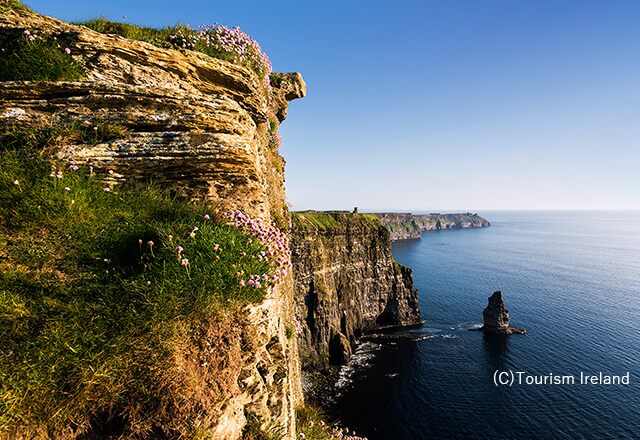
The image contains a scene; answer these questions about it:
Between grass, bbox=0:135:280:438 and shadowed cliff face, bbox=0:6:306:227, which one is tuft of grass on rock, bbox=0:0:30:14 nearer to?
shadowed cliff face, bbox=0:6:306:227

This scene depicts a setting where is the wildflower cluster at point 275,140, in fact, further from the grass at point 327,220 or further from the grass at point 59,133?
the grass at point 327,220

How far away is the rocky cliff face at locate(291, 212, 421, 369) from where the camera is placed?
64.1m

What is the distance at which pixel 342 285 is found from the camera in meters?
81.8

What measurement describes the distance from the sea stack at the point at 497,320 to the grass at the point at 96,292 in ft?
269

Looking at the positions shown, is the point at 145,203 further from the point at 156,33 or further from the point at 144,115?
the point at 156,33

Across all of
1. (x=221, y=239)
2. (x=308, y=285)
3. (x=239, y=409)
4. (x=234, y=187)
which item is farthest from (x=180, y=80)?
(x=308, y=285)

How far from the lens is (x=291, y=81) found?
778 inches

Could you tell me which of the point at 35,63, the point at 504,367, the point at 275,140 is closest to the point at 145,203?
the point at 35,63

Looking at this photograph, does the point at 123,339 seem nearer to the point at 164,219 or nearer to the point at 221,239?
the point at 221,239

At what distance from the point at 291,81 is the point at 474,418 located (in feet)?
165

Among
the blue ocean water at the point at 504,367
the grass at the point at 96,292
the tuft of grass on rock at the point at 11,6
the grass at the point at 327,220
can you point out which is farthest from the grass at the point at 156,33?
the grass at the point at 327,220

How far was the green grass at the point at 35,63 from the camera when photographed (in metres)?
7.97

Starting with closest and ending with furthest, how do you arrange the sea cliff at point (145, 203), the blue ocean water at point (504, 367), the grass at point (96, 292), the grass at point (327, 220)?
the grass at point (96, 292), the sea cliff at point (145, 203), the blue ocean water at point (504, 367), the grass at point (327, 220)

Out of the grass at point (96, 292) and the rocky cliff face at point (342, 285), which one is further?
the rocky cliff face at point (342, 285)
